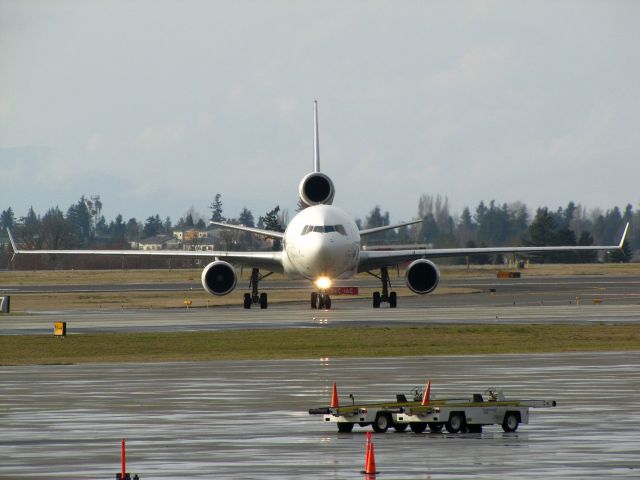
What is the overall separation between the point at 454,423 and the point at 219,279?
4324 centimetres

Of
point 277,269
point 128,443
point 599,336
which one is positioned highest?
point 277,269

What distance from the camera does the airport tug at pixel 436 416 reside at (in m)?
22.7

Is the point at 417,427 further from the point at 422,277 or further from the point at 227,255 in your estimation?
the point at 227,255

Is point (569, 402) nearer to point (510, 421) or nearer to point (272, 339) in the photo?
point (510, 421)

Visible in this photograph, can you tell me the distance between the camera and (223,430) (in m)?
23.1

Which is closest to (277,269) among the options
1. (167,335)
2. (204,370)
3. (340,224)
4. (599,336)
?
(340,224)

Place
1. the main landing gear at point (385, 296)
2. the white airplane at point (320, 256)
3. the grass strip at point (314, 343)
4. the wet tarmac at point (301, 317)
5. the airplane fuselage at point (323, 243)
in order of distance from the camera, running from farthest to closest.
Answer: the main landing gear at point (385, 296), the white airplane at point (320, 256), the airplane fuselage at point (323, 243), the wet tarmac at point (301, 317), the grass strip at point (314, 343)

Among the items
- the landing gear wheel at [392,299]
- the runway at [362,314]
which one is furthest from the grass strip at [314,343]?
the landing gear wheel at [392,299]

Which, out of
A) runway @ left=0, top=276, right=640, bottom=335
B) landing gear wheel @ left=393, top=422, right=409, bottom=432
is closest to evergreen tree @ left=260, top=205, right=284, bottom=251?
runway @ left=0, top=276, right=640, bottom=335

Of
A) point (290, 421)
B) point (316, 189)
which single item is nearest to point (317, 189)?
point (316, 189)

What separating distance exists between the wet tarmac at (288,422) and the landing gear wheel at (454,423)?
15.5 inches

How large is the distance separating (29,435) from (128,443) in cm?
217

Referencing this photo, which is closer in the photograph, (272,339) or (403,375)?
(403,375)

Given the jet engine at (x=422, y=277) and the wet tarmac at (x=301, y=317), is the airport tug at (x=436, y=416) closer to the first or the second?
the wet tarmac at (x=301, y=317)
